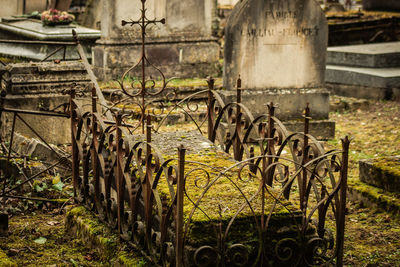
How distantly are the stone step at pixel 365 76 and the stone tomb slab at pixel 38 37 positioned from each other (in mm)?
4262

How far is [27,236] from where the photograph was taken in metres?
4.85

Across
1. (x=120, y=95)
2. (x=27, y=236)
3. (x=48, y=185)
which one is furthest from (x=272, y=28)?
(x=27, y=236)

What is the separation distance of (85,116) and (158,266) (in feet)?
4.97

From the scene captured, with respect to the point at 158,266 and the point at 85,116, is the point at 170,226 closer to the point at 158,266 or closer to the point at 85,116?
the point at 158,266

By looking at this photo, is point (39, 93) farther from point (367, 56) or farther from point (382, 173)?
point (367, 56)

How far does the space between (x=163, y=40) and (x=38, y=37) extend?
212 cm

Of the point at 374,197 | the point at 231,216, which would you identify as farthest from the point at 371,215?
the point at 231,216

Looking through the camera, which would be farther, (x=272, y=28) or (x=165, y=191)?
(x=272, y=28)

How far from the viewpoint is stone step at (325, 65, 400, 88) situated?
10125 millimetres

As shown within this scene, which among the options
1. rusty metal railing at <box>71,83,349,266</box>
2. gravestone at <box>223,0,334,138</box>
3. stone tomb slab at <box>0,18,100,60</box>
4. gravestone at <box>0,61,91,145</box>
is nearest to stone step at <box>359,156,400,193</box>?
rusty metal railing at <box>71,83,349,266</box>

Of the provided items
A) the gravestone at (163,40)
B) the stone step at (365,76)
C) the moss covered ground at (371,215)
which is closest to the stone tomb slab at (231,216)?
the moss covered ground at (371,215)

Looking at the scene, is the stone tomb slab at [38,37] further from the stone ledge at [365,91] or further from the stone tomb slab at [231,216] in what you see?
the stone tomb slab at [231,216]

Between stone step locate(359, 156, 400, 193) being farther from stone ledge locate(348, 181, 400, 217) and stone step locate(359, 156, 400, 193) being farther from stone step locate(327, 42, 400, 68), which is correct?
stone step locate(327, 42, 400, 68)

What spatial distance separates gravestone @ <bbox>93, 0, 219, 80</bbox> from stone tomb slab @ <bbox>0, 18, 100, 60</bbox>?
0.58m
